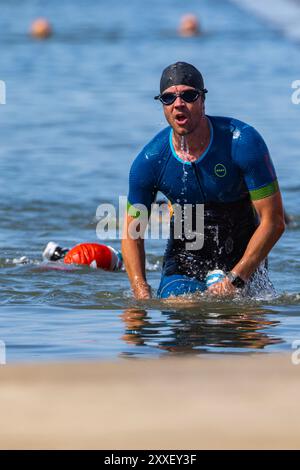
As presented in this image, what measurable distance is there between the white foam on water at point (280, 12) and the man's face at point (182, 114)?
111 ft

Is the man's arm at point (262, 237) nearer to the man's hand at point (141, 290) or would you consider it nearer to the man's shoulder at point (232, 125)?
the man's shoulder at point (232, 125)

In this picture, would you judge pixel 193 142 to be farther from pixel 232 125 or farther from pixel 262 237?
pixel 262 237

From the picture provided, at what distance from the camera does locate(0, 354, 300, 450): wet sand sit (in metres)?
6.02

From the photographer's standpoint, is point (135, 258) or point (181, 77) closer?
point (181, 77)

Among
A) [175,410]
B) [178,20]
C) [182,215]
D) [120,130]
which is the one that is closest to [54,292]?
[182,215]

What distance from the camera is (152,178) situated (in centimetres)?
986

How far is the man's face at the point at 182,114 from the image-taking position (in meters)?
9.51

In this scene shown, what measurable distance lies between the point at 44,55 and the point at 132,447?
34.3 m

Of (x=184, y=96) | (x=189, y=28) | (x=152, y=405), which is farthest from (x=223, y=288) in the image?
(x=189, y=28)

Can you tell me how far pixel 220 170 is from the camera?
384 inches

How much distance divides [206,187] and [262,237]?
0.63 m

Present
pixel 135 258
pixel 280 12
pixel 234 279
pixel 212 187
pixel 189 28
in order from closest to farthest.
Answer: pixel 234 279, pixel 212 187, pixel 135 258, pixel 189 28, pixel 280 12
